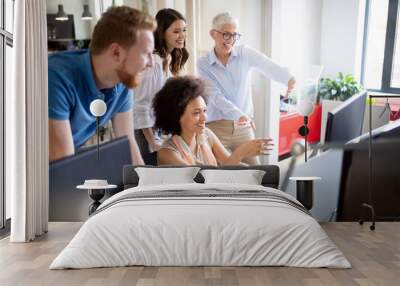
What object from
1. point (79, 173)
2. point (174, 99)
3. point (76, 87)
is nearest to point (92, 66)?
point (76, 87)

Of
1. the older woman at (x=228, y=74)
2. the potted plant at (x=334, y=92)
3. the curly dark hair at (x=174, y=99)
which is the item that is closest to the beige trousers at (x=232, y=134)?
the older woman at (x=228, y=74)

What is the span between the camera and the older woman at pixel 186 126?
23.0 ft

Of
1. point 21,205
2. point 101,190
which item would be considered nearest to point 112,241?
point 21,205

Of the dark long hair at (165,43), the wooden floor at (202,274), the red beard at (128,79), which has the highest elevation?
the dark long hair at (165,43)

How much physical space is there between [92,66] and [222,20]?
149 centimetres

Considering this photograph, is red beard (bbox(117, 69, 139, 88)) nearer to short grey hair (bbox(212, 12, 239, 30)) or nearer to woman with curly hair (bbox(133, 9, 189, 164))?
woman with curly hair (bbox(133, 9, 189, 164))

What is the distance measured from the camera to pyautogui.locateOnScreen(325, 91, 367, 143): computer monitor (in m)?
7.02

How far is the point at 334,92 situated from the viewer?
278 inches

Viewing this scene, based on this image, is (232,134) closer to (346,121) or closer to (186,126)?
(186,126)

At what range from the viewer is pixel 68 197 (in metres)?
7.14

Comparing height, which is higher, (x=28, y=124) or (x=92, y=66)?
(x=92, y=66)

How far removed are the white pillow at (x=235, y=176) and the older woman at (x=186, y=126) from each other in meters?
0.31

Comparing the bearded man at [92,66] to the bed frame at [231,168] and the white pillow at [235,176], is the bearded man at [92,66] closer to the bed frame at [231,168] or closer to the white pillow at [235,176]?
the bed frame at [231,168]

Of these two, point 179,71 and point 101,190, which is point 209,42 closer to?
point 179,71
